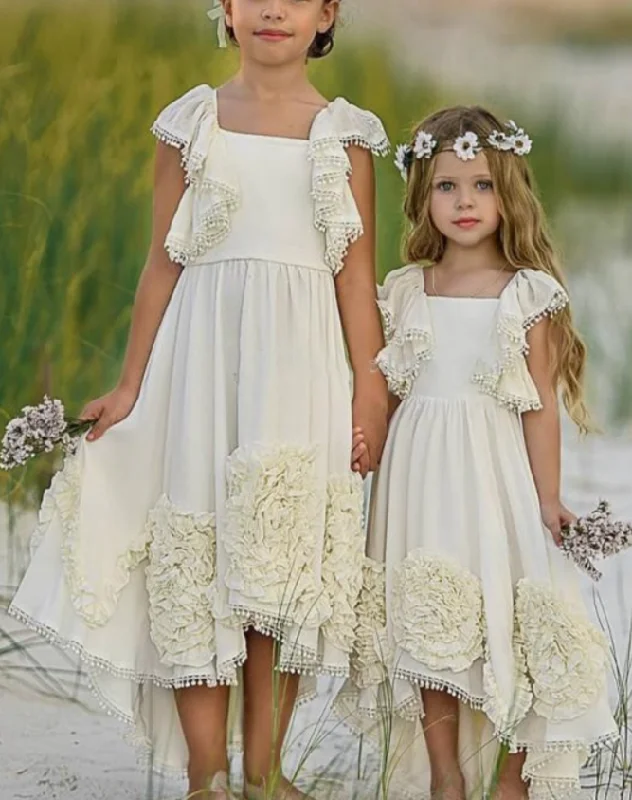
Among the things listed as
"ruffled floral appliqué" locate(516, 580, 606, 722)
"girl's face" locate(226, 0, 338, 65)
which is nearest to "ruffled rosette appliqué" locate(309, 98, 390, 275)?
"girl's face" locate(226, 0, 338, 65)

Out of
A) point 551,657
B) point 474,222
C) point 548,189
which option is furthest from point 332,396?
point 548,189

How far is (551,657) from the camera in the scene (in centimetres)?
242

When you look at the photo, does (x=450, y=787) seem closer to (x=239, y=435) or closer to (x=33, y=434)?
(x=239, y=435)

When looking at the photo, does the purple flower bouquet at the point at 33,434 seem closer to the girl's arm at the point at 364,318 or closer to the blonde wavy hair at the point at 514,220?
the girl's arm at the point at 364,318

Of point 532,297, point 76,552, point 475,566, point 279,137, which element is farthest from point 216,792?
point 279,137

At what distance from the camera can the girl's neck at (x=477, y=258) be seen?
8.41 ft

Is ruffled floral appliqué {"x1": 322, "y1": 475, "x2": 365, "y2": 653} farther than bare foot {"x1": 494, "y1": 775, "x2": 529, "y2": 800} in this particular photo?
No

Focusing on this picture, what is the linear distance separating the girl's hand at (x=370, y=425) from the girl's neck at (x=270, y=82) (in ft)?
1.66

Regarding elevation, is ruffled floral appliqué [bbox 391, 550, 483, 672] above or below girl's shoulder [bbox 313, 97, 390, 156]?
below

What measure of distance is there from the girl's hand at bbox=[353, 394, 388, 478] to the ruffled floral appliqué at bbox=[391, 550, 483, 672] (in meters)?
0.18

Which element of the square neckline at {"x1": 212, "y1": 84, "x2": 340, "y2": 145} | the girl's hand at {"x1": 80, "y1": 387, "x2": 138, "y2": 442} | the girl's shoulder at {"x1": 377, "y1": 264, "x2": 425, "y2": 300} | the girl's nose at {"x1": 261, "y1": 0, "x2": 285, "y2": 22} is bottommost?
the girl's hand at {"x1": 80, "y1": 387, "x2": 138, "y2": 442}

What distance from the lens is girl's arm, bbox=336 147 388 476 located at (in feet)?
8.21

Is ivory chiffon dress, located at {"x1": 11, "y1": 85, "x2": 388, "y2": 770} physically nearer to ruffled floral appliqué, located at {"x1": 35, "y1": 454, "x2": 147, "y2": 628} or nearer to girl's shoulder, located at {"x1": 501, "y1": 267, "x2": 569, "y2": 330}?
ruffled floral appliqué, located at {"x1": 35, "y1": 454, "x2": 147, "y2": 628}

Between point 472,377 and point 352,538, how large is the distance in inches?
12.6
